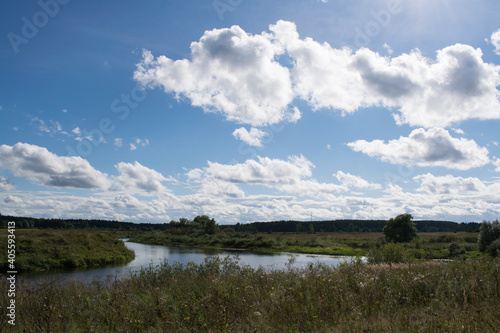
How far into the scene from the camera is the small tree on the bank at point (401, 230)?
5584 centimetres

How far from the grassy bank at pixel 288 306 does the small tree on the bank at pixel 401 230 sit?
Answer: 50.6 metres

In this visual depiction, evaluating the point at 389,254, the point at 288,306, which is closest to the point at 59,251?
the point at 389,254

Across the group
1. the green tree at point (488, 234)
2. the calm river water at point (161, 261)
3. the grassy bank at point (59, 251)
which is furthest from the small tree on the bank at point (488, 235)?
the grassy bank at point (59, 251)

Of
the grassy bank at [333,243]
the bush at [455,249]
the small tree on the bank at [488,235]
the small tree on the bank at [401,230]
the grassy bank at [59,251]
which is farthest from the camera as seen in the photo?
the small tree on the bank at [401,230]

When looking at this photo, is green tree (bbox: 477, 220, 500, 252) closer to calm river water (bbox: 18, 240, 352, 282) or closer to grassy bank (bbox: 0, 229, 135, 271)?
calm river water (bbox: 18, 240, 352, 282)

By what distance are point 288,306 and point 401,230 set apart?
2223 inches

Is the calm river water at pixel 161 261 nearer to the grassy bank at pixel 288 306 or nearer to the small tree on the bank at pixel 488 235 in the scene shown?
the grassy bank at pixel 288 306

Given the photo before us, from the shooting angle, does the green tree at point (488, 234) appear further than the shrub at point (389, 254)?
Yes

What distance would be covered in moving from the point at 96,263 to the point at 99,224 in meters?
132

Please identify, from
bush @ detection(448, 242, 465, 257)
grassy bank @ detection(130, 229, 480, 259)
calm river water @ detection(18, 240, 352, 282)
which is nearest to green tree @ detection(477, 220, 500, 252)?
grassy bank @ detection(130, 229, 480, 259)

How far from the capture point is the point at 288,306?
663cm

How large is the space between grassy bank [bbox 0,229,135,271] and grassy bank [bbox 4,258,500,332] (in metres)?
22.9

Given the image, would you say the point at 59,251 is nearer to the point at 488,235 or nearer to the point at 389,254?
the point at 389,254

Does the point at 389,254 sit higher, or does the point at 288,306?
the point at 288,306
